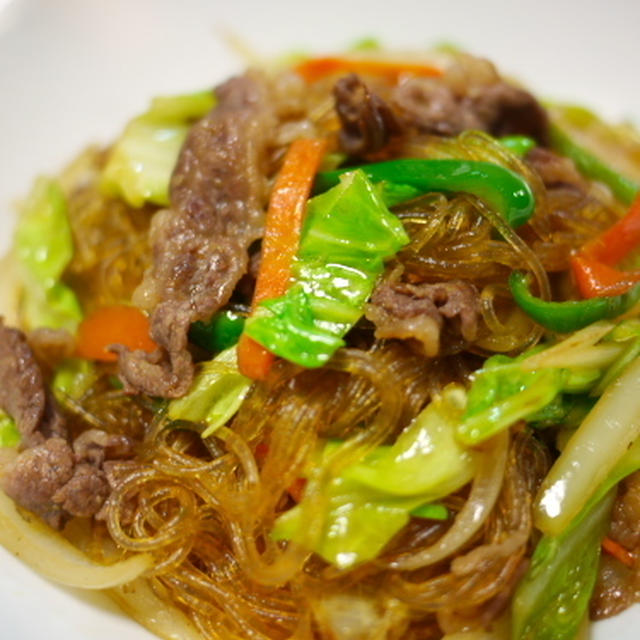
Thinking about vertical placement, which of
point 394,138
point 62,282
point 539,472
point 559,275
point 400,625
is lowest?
point 400,625

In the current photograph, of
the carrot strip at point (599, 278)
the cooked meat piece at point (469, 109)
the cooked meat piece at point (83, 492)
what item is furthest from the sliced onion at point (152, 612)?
the cooked meat piece at point (469, 109)

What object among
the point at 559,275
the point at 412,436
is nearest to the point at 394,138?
the point at 559,275

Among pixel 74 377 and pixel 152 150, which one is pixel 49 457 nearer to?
pixel 74 377

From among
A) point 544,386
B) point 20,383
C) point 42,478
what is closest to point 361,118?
point 544,386

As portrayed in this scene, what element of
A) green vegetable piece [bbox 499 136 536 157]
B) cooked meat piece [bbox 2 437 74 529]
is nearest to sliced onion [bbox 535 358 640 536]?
green vegetable piece [bbox 499 136 536 157]

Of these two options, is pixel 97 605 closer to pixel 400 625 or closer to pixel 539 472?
pixel 400 625
